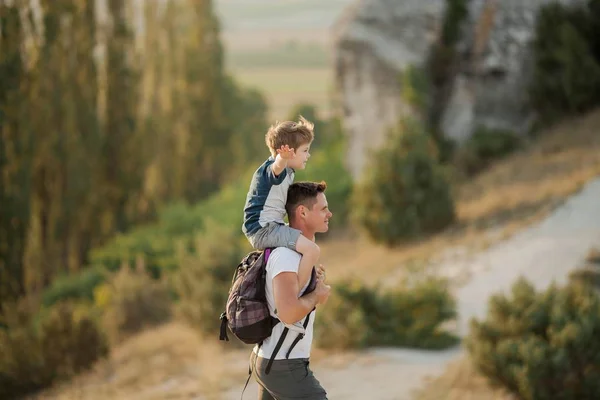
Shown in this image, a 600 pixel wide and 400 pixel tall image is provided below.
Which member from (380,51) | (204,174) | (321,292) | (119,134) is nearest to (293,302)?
(321,292)

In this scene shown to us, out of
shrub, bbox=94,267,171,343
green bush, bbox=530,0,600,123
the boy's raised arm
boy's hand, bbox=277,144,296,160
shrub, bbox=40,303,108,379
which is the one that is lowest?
the boy's raised arm

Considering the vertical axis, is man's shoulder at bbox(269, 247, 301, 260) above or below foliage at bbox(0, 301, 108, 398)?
below

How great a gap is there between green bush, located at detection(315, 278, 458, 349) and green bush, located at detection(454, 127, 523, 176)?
38.5 feet

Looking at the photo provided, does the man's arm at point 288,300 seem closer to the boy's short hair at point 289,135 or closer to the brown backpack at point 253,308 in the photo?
the brown backpack at point 253,308

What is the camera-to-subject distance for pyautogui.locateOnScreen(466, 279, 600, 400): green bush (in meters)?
8.21

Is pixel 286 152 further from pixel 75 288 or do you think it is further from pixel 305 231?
pixel 75 288

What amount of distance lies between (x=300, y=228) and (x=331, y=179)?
2402 centimetres

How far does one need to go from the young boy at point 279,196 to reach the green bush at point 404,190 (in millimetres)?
12891

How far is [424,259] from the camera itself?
49.2 feet

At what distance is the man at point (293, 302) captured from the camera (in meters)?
4.05

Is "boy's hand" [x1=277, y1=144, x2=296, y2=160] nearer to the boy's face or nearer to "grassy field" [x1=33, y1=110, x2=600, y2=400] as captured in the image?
the boy's face

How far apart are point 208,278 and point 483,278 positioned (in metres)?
4.01

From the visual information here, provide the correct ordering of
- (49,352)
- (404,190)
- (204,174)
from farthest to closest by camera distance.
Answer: (204,174), (404,190), (49,352)

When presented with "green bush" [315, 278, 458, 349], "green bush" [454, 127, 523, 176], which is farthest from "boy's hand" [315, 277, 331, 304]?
"green bush" [454, 127, 523, 176]
